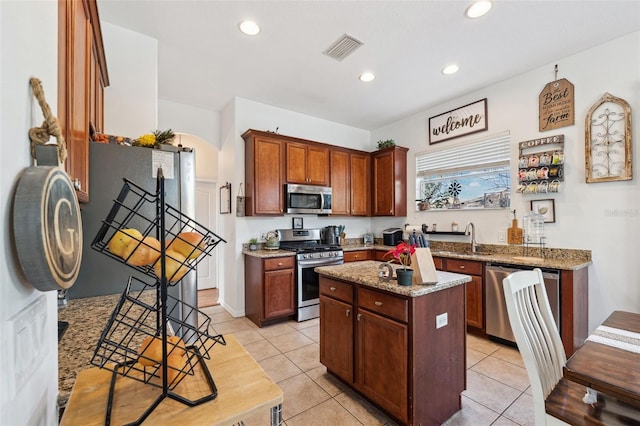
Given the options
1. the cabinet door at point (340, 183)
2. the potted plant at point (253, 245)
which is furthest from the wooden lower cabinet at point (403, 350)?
the cabinet door at point (340, 183)

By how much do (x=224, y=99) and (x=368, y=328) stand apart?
3.56m

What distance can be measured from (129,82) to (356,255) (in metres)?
3.47

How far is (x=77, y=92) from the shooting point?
1283 millimetres

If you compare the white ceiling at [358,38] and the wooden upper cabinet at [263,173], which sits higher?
the white ceiling at [358,38]

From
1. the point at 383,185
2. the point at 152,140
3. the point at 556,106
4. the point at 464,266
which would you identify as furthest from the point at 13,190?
the point at 383,185

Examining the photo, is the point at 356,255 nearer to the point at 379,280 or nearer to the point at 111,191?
the point at 379,280

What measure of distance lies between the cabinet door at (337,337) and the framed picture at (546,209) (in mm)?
2553

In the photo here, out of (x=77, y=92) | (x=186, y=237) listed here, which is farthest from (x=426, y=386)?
(x=77, y=92)

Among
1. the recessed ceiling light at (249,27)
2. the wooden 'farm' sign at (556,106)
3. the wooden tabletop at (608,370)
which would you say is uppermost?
the recessed ceiling light at (249,27)

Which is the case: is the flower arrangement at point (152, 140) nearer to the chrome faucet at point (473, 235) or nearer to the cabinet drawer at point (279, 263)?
Answer: the cabinet drawer at point (279, 263)

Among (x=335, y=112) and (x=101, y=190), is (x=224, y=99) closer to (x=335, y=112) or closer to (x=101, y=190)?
(x=335, y=112)

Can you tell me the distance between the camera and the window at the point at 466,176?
354 centimetres

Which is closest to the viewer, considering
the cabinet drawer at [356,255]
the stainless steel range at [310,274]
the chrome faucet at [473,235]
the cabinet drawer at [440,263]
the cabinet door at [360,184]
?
the cabinet drawer at [440,263]

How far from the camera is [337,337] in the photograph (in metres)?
2.23
